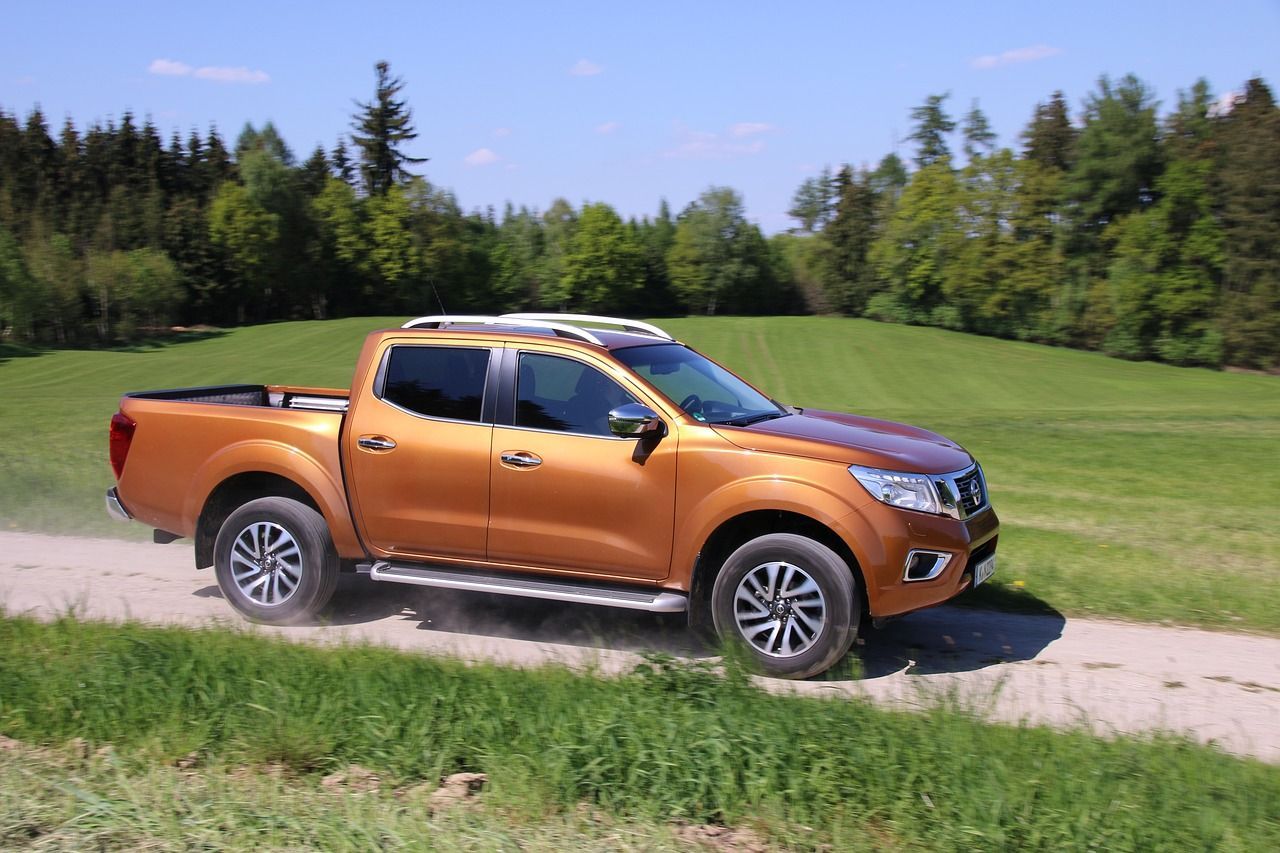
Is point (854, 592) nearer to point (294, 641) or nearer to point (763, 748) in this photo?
point (763, 748)

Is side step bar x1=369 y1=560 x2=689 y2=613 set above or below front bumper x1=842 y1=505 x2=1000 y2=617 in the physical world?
below

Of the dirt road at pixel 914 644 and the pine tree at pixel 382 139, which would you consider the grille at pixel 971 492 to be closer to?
the dirt road at pixel 914 644

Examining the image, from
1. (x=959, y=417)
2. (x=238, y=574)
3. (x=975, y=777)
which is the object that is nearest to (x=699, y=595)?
(x=975, y=777)

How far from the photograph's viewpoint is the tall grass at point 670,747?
3.89 metres

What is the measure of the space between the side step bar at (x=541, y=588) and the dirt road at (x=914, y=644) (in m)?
0.33

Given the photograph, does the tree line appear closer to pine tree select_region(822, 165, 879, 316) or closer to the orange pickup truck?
pine tree select_region(822, 165, 879, 316)

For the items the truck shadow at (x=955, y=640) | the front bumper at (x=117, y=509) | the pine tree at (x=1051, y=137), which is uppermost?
the pine tree at (x=1051, y=137)

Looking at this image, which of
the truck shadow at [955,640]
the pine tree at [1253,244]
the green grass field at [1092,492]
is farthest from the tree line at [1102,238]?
the truck shadow at [955,640]

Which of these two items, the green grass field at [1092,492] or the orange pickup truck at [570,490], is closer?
the orange pickup truck at [570,490]

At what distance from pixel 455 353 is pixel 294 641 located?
2.03m

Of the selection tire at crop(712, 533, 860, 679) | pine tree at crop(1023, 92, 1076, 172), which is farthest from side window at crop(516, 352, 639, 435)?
pine tree at crop(1023, 92, 1076, 172)

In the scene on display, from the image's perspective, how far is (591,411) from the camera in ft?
22.0

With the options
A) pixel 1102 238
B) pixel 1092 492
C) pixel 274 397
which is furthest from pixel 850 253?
pixel 274 397

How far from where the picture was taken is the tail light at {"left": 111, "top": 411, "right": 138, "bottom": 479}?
7.66 m
